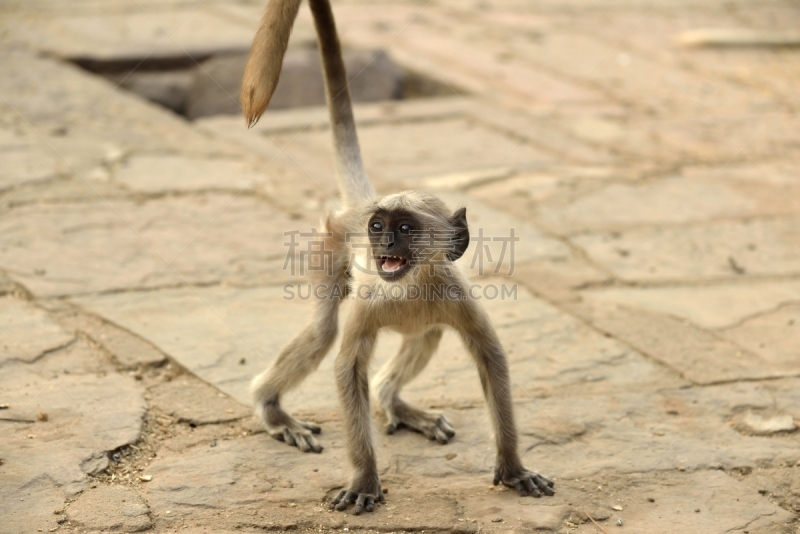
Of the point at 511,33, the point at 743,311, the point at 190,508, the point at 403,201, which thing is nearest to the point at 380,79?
the point at 511,33

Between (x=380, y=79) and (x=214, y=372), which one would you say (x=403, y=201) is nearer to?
(x=214, y=372)

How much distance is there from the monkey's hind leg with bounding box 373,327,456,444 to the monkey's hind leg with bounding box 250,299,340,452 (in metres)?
0.33

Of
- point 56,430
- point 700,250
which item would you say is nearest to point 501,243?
point 700,250

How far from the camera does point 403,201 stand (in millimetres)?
3553

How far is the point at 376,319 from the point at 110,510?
1170mm

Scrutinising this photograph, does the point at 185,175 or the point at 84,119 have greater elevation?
the point at 84,119

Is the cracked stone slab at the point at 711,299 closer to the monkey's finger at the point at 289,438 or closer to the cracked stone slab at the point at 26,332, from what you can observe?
the monkey's finger at the point at 289,438

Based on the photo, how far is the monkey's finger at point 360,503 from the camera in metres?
3.39

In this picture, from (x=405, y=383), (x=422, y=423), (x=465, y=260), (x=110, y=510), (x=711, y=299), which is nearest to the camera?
(x=110, y=510)

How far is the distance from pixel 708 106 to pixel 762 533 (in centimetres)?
633

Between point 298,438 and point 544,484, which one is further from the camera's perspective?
point 298,438

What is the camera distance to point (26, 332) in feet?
14.8

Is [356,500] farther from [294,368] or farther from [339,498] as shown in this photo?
[294,368]

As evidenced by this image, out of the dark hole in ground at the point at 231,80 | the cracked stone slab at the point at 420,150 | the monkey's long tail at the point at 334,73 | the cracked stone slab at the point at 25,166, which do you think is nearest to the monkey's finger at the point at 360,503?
the monkey's long tail at the point at 334,73
